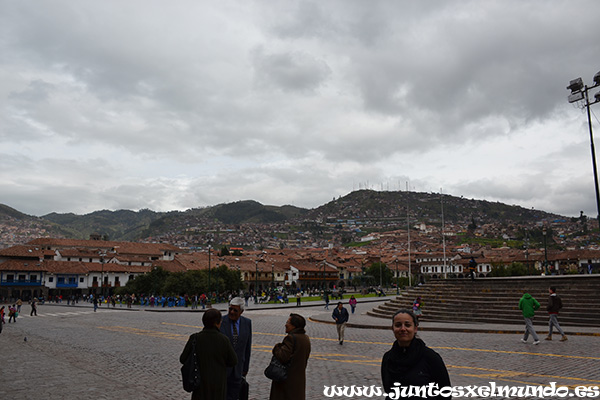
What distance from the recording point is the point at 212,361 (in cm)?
435

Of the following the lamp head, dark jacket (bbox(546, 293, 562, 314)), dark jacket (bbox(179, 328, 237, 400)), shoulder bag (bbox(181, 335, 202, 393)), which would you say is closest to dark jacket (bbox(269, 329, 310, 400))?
dark jacket (bbox(179, 328, 237, 400))

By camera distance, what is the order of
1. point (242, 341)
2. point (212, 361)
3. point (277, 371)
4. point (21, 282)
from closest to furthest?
1. point (277, 371)
2. point (212, 361)
3. point (242, 341)
4. point (21, 282)

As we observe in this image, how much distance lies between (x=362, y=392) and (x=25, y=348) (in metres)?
11.8

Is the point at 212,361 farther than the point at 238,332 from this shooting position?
No

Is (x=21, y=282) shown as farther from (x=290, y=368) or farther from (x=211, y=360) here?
(x=290, y=368)

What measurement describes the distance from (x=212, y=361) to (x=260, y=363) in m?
6.60

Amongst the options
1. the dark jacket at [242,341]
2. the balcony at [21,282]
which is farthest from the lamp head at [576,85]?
the balcony at [21,282]

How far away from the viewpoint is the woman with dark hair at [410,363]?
280 cm

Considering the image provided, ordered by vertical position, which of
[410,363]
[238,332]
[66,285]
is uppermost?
[410,363]

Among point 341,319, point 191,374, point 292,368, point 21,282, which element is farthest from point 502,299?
point 21,282

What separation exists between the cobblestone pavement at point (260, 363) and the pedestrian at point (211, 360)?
10.4 feet

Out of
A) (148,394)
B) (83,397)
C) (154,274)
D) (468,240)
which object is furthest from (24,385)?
(468,240)

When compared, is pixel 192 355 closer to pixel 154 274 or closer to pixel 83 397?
pixel 83 397

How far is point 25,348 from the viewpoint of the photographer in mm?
13969
